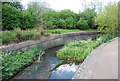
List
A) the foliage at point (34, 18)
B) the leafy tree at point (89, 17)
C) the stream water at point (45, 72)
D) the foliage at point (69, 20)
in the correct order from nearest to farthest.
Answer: the stream water at point (45, 72) → the foliage at point (34, 18) → the foliage at point (69, 20) → the leafy tree at point (89, 17)

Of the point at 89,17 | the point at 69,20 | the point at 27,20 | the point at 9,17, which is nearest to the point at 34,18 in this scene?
the point at 27,20

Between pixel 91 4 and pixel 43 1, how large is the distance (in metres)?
10.2

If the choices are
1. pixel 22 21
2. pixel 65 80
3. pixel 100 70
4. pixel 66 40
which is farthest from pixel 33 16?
pixel 100 70

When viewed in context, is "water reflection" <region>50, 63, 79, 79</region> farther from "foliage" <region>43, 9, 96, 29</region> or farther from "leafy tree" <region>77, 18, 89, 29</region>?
"leafy tree" <region>77, 18, 89, 29</region>

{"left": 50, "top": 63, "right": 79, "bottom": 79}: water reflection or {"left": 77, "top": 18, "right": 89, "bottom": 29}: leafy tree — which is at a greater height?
{"left": 77, "top": 18, "right": 89, "bottom": 29}: leafy tree

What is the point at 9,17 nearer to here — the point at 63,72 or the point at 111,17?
the point at 63,72

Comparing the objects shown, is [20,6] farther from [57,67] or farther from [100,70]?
[100,70]

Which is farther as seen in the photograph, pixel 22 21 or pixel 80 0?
pixel 80 0

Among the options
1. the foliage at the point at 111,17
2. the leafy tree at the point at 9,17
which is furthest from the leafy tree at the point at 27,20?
the foliage at the point at 111,17

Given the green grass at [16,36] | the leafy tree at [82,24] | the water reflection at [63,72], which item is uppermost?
the leafy tree at [82,24]

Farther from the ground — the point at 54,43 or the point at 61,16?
the point at 61,16

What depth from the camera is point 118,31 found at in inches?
330

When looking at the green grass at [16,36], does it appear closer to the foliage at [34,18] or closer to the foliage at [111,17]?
the foliage at [34,18]

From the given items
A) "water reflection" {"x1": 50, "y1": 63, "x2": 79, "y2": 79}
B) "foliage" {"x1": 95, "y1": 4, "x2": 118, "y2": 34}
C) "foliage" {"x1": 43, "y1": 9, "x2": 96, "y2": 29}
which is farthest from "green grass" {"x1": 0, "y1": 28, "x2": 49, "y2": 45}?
"foliage" {"x1": 95, "y1": 4, "x2": 118, "y2": 34}
